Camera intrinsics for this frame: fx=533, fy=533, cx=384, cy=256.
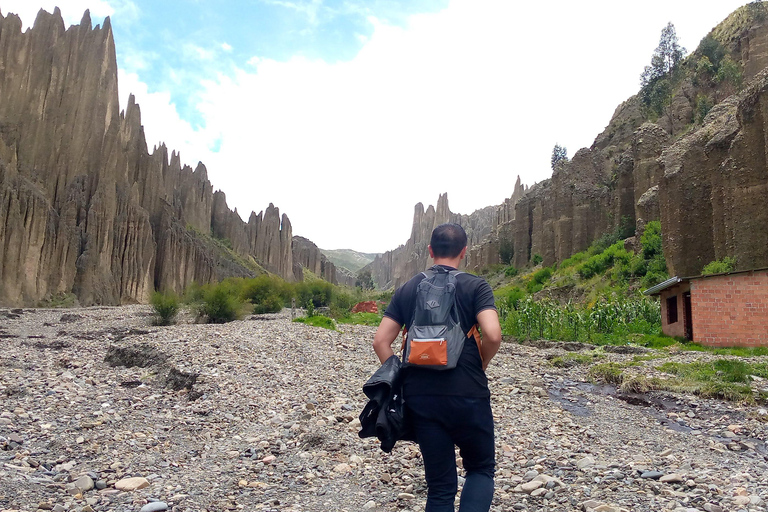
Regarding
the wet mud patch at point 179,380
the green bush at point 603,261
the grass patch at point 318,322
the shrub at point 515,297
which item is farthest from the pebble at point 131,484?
the shrub at point 515,297

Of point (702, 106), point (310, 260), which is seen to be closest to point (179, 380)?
point (702, 106)

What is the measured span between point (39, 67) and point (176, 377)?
221 feet

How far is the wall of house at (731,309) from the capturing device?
16.5 meters

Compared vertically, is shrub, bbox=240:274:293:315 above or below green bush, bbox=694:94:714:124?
below

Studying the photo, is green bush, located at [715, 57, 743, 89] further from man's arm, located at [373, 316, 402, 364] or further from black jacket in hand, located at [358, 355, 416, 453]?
black jacket in hand, located at [358, 355, 416, 453]

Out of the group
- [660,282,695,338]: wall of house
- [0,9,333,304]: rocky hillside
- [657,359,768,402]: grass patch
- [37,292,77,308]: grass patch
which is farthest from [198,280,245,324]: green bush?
[37,292,77,308]: grass patch

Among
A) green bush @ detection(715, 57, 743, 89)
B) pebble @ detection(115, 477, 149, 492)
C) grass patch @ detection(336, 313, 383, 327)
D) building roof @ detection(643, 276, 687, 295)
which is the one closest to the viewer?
pebble @ detection(115, 477, 149, 492)

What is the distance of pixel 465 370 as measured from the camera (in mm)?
3584

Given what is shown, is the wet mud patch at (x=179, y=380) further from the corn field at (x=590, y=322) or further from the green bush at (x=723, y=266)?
the green bush at (x=723, y=266)

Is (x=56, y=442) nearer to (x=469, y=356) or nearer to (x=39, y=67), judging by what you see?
(x=469, y=356)

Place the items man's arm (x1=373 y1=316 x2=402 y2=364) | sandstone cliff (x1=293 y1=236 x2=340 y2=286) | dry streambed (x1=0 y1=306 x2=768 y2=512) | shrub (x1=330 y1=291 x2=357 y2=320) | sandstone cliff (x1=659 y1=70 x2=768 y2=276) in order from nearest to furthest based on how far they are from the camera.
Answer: man's arm (x1=373 y1=316 x2=402 y2=364), dry streambed (x1=0 y1=306 x2=768 y2=512), sandstone cliff (x1=659 y1=70 x2=768 y2=276), shrub (x1=330 y1=291 x2=357 y2=320), sandstone cliff (x1=293 y1=236 x2=340 y2=286)

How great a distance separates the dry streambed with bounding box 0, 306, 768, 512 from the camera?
5477 millimetres

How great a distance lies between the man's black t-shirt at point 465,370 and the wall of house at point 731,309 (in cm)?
1677

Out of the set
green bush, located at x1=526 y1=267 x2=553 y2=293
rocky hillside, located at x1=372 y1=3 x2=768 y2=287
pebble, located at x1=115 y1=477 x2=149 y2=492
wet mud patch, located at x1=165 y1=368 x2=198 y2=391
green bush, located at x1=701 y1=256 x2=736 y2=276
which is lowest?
pebble, located at x1=115 y1=477 x2=149 y2=492
